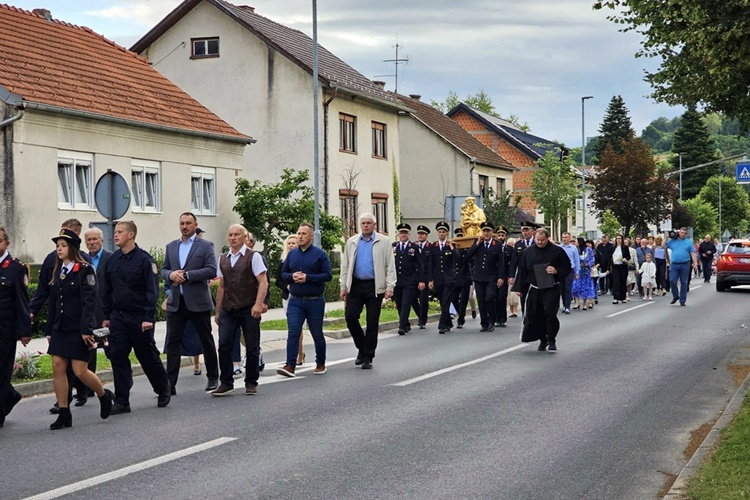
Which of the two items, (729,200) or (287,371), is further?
(729,200)

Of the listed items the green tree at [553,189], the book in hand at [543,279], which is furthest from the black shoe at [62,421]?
the green tree at [553,189]

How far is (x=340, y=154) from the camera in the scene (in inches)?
1537

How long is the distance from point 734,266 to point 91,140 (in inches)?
841

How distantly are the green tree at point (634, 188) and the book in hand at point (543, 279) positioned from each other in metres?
47.3

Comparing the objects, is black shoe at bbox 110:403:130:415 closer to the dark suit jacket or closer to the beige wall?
the dark suit jacket

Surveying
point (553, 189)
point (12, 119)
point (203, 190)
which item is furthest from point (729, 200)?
point (12, 119)

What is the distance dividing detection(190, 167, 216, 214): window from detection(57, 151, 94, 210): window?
4.59m

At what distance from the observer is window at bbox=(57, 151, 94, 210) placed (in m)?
24.5

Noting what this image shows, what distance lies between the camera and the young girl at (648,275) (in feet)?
105

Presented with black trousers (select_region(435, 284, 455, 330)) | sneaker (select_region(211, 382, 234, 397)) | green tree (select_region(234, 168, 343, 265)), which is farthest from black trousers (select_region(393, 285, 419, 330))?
green tree (select_region(234, 168, 343, 265))

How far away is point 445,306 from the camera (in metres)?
20.9

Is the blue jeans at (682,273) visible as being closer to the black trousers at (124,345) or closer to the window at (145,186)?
the window at (145,186)

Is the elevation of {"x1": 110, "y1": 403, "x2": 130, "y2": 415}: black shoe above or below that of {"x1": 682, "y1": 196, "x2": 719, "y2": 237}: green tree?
below

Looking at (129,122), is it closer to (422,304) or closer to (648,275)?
(422,304)
